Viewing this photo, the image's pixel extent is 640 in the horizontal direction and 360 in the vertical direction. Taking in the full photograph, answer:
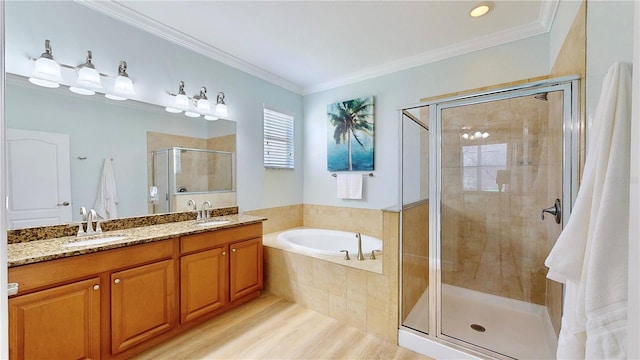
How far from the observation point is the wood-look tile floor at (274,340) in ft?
5.95

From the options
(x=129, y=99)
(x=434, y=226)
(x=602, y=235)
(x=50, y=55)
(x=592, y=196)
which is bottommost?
(x=434, y=226)

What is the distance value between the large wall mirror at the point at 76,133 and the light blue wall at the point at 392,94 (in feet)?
5.33

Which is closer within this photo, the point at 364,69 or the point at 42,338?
the point at 42,338

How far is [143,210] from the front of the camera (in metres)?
2.22

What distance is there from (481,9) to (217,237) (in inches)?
110

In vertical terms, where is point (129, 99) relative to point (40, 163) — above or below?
above

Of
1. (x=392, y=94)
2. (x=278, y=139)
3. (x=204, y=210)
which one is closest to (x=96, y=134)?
(x=204, y=210)

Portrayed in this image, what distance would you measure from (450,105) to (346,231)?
6.76 ft

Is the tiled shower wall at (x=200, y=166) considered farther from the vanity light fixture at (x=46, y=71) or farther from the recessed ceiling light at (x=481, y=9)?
the recessed ceiling light at (x=481, y=9)

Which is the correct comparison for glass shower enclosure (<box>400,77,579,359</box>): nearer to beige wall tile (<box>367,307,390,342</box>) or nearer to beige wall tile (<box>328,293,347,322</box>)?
beige wall tile (<box>367,307,390,342</box>)

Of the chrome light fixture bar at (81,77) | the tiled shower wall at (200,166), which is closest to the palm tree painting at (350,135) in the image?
the tiled shower wall at (200,166)

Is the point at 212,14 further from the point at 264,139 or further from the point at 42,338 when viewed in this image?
the point at 42,338

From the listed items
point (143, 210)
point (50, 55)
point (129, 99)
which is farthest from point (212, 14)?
point (143, 210)

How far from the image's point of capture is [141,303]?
1766mm
